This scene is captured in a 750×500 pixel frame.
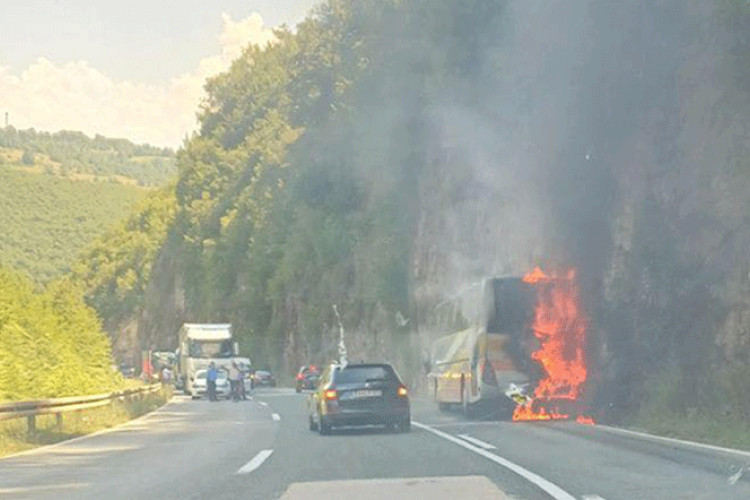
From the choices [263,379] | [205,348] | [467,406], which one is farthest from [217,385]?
[263,379]

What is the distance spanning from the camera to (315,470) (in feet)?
51.8

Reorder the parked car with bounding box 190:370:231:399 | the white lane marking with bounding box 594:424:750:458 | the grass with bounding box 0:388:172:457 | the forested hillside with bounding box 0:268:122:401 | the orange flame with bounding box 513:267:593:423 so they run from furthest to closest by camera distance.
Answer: the parked car with bounding box 190:370:231:399 < the forested hillside with bounding box 0:268:122:401 < the orange flame with bounding box 513:267:593:423 < the grass with bounding box 0:388:172:457 < the white lane marking with bounding box 594:424:750:458

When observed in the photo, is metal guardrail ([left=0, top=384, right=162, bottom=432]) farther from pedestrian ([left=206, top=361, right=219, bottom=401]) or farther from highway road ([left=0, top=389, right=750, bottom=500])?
pedestrian ([left=206, top=361, right=219, bottom=401])

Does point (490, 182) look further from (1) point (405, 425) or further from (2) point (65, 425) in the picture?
(1) point (405, 425)

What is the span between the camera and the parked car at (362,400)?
24.3 m

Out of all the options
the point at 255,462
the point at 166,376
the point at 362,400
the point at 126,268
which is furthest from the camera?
the point at 126,268

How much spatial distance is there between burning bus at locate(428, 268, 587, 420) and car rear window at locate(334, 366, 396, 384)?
13.5 ft

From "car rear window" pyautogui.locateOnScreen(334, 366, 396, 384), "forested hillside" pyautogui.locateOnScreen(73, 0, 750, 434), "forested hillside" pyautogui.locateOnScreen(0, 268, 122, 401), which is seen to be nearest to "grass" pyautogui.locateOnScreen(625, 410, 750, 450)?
"forested hillside" pyautogui.locateOnScreen(73, 0, 750, 434)

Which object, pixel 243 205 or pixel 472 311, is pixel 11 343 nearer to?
pixel 472 311

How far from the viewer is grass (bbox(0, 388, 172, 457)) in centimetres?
2332

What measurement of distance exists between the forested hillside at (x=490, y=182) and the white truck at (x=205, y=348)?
8.41 metres

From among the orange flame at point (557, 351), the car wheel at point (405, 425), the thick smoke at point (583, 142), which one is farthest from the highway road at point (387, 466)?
the thick smoke at point (583, 142)

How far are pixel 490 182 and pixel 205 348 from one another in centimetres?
1871

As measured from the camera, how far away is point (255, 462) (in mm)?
17328
